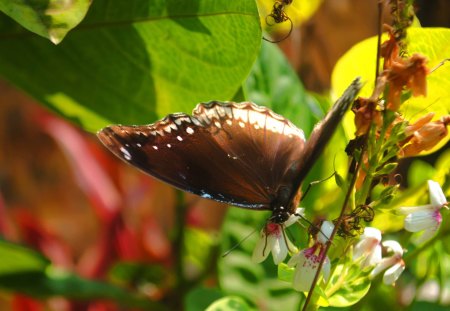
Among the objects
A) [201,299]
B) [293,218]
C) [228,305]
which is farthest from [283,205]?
[201,299]

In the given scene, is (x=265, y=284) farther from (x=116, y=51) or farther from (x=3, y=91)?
(x=3, y=91)

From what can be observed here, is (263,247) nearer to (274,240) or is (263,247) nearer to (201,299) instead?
(274,240)

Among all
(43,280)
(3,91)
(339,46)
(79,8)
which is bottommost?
(43,280)

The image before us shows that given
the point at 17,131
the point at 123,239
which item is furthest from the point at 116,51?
the point at 17,131

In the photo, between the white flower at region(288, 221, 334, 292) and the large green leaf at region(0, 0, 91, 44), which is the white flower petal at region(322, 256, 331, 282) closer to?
the white flower at region(288, 221, 334, 292)

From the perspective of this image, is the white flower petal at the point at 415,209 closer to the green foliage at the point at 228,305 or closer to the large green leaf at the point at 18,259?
the green foliage at the point at 228,305

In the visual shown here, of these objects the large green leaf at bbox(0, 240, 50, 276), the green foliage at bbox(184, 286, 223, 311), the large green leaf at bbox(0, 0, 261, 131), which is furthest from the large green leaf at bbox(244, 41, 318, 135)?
the large green leaf at bbox(0, 240, 50, 276)

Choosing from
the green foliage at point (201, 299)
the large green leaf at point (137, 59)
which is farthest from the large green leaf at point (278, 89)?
the green foliage at point (201, 299)
